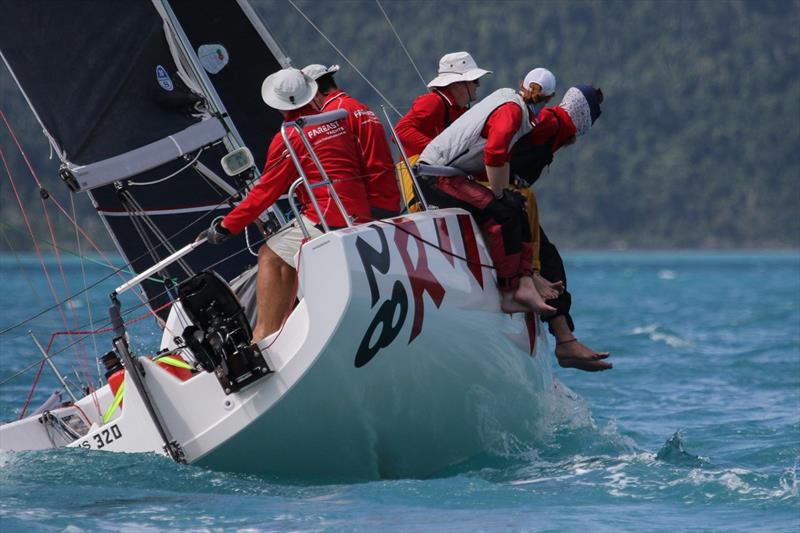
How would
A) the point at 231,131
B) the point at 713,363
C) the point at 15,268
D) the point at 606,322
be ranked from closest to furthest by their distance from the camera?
the point at 231,131 → the point at 713,363 → the point at 606,322 → the point at 15,268

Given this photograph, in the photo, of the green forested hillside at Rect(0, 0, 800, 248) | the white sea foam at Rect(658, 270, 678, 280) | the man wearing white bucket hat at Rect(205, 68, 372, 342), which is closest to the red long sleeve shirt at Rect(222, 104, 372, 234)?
the man wearing white bucket hat at Rect(205, 68, 372, 342)

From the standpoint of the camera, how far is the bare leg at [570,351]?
6609 mm

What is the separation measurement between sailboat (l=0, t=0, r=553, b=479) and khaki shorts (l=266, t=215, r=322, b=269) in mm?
192

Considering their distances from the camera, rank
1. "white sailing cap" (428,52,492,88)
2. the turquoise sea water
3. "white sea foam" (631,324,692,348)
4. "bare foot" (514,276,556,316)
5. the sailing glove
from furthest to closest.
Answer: "white sea foam" (631,324,692,348)
"white sailing cap" (428,52,492,88)
"bare foot" (514,276,556,316)
the sailing glove
the turquoise sea water

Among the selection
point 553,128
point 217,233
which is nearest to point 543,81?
point 553,128

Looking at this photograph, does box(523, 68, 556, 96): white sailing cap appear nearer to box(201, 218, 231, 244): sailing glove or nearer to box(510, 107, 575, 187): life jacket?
box(510, 107, 575, 187): life jacket

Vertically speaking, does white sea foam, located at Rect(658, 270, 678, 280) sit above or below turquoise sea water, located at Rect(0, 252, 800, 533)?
below

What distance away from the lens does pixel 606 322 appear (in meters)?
19.5

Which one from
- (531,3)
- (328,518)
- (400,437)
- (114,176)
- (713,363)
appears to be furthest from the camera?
(531,3)

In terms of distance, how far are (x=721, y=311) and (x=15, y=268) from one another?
34765mm

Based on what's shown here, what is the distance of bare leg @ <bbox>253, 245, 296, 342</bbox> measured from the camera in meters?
5.77

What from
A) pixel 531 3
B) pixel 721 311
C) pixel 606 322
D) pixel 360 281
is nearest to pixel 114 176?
pixel 360 281

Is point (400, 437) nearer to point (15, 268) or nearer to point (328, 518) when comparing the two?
point (328, 518)

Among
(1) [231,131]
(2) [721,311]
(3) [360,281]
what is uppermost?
(1) [231,131]
